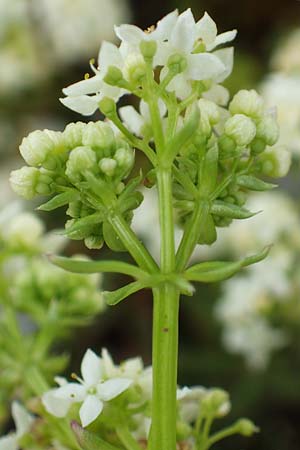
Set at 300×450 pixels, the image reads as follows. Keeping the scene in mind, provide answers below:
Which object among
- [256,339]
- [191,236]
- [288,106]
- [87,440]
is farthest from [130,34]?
[256,339]

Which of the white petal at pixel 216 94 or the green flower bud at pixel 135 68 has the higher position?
the white petal at pixel 216 94

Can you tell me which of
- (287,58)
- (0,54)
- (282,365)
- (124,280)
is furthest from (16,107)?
(282,365)

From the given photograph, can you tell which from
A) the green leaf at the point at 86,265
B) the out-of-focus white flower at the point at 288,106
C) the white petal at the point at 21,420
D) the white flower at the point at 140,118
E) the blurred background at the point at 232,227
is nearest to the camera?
the green leaf at the point at 86,265

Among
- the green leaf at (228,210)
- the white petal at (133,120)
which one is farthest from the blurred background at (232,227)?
the green leaf at (228,210)

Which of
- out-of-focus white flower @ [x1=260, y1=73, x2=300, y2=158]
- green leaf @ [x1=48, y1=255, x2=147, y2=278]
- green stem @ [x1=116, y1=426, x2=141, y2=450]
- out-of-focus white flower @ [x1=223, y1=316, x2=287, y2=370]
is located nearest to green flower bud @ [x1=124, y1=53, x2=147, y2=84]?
green leaf @ [x1=48, y1=255, x2=147, y2=278]

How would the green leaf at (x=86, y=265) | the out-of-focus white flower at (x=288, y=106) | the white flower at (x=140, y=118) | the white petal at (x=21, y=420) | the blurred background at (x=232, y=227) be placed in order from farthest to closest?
the blurred background at (x=232, y=227)
the out-of-focus white flower at (x=288, y=106)
the white petal at (x=21, y=420)
the white flower at (x=140, y=118)
the green leaf at (x=86, y=265)

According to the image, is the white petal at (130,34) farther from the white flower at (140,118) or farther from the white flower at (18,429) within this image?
the white flower at (18,429)
